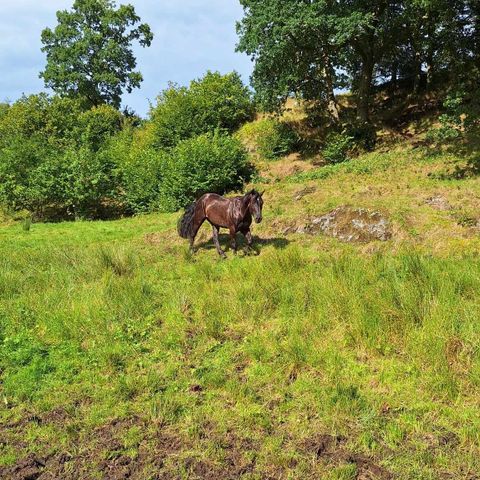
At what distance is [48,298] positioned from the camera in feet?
27.9

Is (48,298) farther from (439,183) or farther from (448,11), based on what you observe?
(448,11)

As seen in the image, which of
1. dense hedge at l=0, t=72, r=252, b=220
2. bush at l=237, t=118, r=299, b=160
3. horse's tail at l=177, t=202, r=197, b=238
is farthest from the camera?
bush at l=237, t=118, r=299, b=160

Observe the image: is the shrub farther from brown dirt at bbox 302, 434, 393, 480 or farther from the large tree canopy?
brown dirt at bbox 302, 434, 393, 480

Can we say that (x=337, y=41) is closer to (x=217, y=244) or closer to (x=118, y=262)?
(x=217, y=244)

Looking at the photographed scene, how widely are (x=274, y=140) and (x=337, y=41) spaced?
803cm

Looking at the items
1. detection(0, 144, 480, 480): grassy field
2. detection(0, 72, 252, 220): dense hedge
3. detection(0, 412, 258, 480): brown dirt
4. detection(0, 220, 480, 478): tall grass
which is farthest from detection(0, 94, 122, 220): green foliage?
detection(0, 412, 258, 480): brown dirt

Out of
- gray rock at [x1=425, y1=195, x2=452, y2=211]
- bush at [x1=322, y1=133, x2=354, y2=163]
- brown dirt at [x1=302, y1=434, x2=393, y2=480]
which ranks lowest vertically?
brown dirt at [x1=302, y1=434, x2=393, y2=480]

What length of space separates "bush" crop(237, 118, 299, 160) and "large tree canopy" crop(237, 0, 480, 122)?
2.53 m

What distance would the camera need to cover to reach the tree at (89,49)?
47.3m

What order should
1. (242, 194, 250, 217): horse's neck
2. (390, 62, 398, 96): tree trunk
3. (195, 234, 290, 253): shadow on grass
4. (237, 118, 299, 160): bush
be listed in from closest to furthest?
1. (242, 194, 250, 217): horse's neck
2. (195, 234, 290, 253): shadow on grass
3. (237, 118, 299, 160): bush
4. (390, 62, 398, 96): tree trunk

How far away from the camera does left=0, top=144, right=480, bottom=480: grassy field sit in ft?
14.6

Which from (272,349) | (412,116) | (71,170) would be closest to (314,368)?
(272,349)

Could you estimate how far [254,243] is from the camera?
43.8 ft

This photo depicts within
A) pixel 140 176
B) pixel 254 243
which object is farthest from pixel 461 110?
pixel 140 176
